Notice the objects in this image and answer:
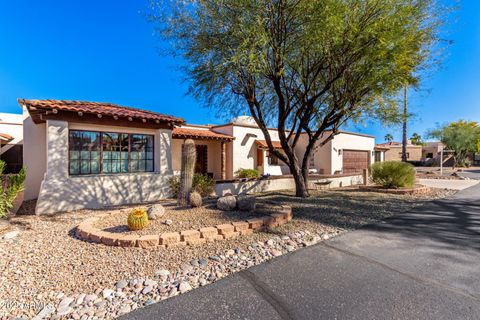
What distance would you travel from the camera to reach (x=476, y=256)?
4.52m

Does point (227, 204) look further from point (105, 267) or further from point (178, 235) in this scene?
point (105, 267)

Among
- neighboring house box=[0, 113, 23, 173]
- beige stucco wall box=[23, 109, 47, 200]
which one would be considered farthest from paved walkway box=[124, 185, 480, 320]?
neighboring house box=[0, 113, 23, 173]

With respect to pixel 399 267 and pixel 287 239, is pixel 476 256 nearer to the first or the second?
pixel 399 267

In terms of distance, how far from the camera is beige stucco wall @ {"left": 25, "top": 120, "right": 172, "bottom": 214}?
8344mm

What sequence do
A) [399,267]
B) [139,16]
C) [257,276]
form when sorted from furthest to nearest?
1. [139,16]
2. [399,267]
3. [257,276]

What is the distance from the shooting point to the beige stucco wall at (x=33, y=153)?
34.3ft

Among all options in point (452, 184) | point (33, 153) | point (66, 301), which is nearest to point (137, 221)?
point (66, 301)

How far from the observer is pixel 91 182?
361 inches

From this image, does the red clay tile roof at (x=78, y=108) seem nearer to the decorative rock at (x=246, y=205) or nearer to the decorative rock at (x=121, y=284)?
A: the decorative rock at (x=246, y=205)

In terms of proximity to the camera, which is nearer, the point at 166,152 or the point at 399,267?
the point at 399,267

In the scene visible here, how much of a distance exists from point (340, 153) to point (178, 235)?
1929 cm

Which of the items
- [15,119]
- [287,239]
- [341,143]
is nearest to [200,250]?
[287,239]

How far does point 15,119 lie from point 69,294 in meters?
13.8

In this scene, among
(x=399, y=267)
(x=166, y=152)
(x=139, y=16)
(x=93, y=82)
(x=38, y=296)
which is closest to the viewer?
(x=38, y=296)
